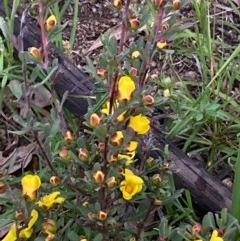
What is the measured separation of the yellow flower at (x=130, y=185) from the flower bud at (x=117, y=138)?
13 centimetres

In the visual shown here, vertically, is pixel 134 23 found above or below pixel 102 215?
above

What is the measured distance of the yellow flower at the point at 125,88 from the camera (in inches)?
50.0

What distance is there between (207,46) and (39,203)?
2.78ft

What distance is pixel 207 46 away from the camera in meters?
2.06

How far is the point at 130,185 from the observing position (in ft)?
4.60

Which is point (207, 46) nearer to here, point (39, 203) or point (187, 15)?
point (187, 15)

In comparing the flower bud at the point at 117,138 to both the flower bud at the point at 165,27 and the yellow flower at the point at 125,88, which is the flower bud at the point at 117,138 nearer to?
the yellow flower at the point at 125,88

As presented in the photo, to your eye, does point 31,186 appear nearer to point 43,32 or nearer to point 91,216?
point 91,216

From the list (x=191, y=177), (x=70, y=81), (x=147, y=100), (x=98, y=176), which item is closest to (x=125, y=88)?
(x=147, y=100)

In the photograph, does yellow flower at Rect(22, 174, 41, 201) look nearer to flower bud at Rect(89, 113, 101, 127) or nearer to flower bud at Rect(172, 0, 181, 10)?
flower bud at Rect(89, 113, 101, 127)

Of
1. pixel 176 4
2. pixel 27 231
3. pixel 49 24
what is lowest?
pixel 27 231

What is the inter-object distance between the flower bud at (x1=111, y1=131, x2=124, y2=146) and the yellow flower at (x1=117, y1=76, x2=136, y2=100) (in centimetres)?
6

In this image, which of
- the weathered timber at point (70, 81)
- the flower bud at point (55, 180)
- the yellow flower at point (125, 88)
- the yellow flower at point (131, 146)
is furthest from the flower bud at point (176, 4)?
the weathered timber at point (70, 81)

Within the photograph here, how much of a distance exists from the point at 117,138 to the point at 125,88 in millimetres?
87
